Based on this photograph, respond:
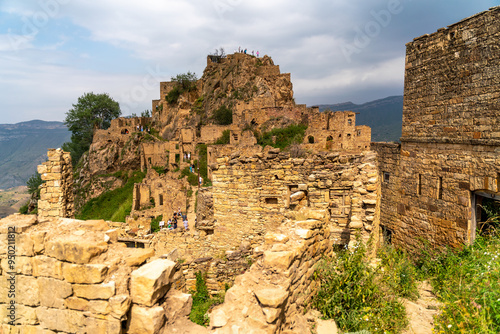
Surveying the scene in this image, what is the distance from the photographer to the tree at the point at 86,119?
5297 cm

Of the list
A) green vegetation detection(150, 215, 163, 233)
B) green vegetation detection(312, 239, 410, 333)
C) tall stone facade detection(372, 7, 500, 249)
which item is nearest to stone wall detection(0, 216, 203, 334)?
green vegetation detection(312, 239, 410, 333)

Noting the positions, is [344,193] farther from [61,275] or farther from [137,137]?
[137,137]

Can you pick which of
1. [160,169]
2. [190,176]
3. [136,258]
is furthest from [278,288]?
[160,169]

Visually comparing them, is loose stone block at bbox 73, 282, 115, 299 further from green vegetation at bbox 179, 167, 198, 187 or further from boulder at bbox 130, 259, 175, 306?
green vegetation at bbox 179, 167, 198, 187

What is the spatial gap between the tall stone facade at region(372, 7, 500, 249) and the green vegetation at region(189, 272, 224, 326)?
6272 mm

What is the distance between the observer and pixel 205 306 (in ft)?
21.4

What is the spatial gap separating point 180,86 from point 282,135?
32320 millimetres

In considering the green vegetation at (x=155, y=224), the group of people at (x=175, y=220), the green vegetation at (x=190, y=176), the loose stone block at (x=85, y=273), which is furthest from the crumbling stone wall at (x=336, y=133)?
the loose stone block at (x=85, y=273)

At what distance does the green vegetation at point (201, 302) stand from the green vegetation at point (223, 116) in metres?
36.2

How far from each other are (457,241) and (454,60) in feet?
15.8

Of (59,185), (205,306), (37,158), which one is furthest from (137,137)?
(37,158)

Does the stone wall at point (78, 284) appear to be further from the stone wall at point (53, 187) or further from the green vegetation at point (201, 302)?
the stone wall at point (53, 187)

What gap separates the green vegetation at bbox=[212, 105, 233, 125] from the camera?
42.8m

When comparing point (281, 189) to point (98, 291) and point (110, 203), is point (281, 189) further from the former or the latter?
point (110, 203)
